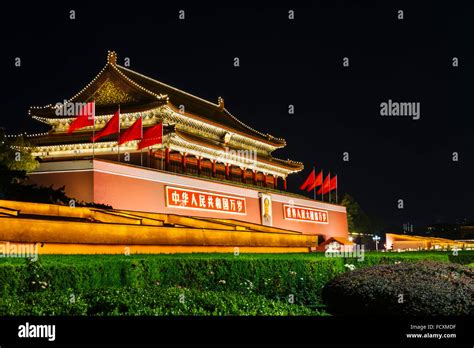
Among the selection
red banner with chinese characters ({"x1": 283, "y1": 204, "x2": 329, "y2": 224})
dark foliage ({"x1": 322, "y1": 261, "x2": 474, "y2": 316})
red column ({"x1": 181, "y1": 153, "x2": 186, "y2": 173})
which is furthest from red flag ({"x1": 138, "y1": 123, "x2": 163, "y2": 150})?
dark foliage ({"x1": 322, "y1": 261, "x2": 474, "y2": 316})

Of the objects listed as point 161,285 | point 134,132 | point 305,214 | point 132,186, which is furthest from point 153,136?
point 161,285

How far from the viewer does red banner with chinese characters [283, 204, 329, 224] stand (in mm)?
38966

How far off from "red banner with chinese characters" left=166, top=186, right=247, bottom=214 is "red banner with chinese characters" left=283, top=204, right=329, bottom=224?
16.5 feet

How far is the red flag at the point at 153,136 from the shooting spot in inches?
1121

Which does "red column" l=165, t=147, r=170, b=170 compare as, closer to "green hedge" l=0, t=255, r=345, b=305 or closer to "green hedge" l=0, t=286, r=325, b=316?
"green hedge" l=0, t=255, r=345, b=305

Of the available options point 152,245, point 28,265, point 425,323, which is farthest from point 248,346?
point 152,245

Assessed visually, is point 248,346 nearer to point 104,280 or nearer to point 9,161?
point 104,280

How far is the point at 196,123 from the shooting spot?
3616cm

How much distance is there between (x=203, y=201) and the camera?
1212 inches

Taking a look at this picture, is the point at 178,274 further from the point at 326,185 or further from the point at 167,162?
the point at 326,185

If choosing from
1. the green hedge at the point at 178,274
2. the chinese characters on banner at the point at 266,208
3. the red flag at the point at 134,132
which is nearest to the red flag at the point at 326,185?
the chinese characters on banner at the point at 266,208

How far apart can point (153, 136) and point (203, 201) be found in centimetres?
421

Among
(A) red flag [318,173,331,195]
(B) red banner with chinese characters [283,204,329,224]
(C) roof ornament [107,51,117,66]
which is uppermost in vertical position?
(C) roof ornament [107,51,117,66]

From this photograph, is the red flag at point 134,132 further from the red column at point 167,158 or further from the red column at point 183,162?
the red column at point 183,162
